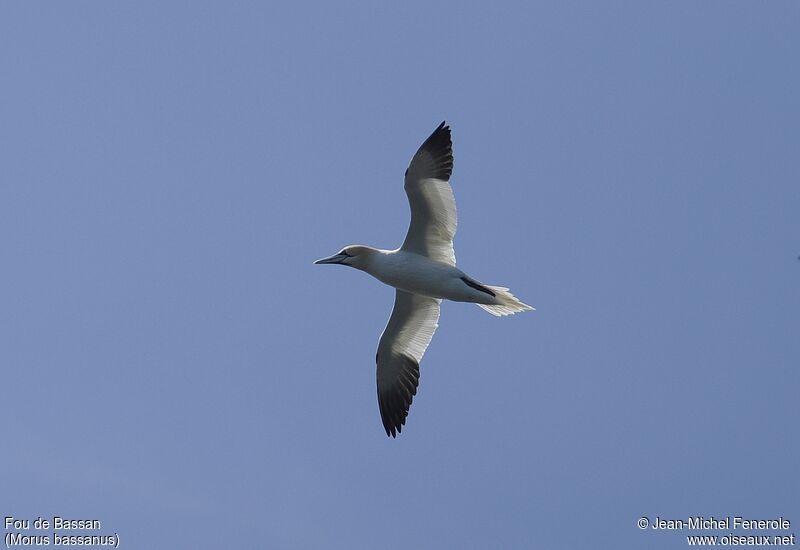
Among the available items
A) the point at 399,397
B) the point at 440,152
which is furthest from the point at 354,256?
the point at 399,397

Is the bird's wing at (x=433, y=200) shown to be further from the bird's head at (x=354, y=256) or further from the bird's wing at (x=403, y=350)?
the bird's wing at (x=403, y=350)

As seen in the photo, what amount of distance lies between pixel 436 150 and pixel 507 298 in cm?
237

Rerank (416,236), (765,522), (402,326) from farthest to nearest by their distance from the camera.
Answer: (402,326) → (416,236) → (765,522)

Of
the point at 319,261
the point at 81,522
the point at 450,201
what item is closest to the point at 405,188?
the point at 450,201

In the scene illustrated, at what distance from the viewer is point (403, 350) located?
637 inches

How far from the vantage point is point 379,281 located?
1522 cm

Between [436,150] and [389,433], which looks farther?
[389,433]

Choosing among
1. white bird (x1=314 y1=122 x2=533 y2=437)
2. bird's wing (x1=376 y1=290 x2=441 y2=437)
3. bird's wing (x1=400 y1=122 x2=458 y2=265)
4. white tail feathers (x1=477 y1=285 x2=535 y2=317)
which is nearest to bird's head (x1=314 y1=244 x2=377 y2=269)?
white bird (x1=314 y1=122 x2=533 y2=437)

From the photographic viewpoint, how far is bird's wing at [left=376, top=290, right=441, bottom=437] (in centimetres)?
1608

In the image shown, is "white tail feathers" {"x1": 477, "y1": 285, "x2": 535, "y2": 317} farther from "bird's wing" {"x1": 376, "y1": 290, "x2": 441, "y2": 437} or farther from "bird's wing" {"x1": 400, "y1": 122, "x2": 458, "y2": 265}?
"bird's wing" {"x1": 376, "y1": 290, "x2": 441, "y2": 437}

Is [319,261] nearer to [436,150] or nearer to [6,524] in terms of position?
[436,150]

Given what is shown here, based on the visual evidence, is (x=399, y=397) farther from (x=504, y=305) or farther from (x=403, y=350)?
(x=504, y=305)

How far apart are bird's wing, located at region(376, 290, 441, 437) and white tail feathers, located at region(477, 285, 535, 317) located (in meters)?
0.93

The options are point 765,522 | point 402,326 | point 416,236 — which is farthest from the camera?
point 402,326
